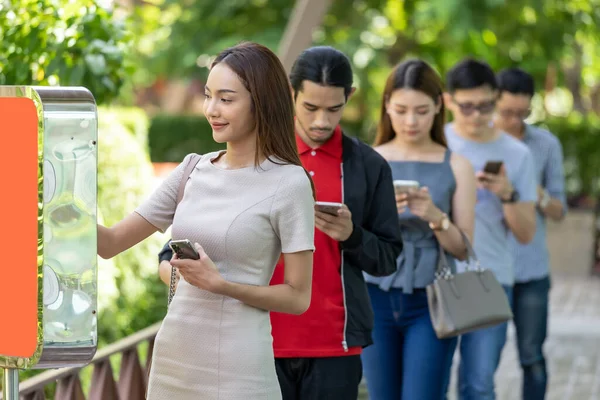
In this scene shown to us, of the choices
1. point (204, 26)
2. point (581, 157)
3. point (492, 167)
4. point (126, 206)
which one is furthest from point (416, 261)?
point (204, 26)

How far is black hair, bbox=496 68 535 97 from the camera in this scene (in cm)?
658

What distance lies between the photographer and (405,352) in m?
4.84

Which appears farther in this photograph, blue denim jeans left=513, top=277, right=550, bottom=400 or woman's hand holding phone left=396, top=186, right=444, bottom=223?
blue denim jeans left=513, top=277, right=550, bottom=400

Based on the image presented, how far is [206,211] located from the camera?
3049 millimetres

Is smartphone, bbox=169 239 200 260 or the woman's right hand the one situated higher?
smartphone, bbox=169 239 200 260

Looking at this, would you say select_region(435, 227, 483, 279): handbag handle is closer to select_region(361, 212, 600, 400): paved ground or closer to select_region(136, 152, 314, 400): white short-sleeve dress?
select_region(136, 152, 314, 400): white short-sleeve dress

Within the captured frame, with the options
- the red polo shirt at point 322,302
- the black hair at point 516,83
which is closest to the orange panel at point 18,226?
the red polo shirt at point 322,302

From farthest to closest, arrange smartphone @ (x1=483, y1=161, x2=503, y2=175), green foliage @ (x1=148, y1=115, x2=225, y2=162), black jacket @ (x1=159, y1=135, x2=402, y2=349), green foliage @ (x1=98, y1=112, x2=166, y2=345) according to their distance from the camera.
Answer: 1. green foliage @ (x1=148, y1=115, x2=225, y2=162)
2. green foliage @ (x1=98, y1=112, x2=166, y2=345)
3. smartphone @ (x1=483, y1=161, x2=503, y2=175)
4. black jacket @ (x1=159, y1=135, x2=402, y2=349)

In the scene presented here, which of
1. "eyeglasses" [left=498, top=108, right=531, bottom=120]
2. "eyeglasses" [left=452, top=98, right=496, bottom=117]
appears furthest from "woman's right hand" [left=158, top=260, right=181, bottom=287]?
"eyeglasses" [left=498, top=108, right=531, bottom=120]

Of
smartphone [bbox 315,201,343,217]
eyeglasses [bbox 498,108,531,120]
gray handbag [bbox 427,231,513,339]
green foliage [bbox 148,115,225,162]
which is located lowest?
green foliage [bbox 148,115,225,162]

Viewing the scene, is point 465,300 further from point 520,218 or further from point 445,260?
point 520,218

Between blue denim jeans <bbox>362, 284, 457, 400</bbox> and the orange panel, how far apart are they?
253cm

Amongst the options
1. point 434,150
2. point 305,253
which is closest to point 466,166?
point 434,150

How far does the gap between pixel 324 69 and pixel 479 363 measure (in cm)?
229
